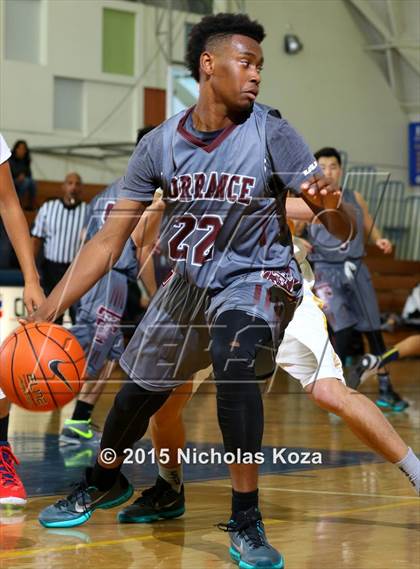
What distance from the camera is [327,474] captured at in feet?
20.2

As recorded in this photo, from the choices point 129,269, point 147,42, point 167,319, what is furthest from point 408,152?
point 167,319

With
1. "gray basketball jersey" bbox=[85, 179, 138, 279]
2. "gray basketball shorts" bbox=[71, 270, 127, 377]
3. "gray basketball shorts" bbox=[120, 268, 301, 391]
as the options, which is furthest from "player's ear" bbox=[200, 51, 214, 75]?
"gray basketball shorts" bbox=[71, 270, 127, 377]

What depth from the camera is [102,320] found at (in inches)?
312

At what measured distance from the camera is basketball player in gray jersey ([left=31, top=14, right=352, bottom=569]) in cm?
405

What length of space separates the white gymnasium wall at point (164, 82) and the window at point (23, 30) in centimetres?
11

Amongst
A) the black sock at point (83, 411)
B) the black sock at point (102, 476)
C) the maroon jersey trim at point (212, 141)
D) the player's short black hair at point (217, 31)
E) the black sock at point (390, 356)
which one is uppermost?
the player's short black hair at point (217, 31)

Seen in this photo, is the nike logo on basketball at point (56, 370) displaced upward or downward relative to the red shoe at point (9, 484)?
upward

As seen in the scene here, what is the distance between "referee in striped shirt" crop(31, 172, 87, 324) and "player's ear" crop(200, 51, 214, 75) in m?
7.97

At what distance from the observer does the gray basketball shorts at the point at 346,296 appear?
9.95 metres

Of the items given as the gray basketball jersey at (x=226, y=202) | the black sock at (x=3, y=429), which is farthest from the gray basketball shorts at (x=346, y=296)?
the gray basketball jersey at (x=226, y=202)

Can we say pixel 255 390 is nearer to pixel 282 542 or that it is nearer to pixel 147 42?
pixel 282 542

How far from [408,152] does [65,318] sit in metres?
11.9

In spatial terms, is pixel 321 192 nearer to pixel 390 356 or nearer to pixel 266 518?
pixel 266 518

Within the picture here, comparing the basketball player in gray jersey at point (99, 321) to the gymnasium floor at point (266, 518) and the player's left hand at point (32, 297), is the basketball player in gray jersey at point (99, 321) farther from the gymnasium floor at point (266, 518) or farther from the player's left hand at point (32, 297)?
the player's left hand at point (32, 297)
